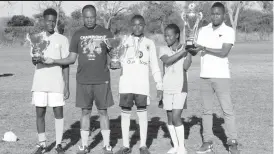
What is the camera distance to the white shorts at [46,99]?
597cm

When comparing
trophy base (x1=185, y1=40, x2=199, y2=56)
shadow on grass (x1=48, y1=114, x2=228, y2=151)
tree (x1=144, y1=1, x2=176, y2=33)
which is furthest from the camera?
tree (x1=144, y1=1, x2=176, y2=33)

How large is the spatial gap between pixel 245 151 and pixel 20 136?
3.60 meters

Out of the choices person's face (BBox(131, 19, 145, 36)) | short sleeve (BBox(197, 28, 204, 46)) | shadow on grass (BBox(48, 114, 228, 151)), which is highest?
person's face (BBox(131, 19, 145, 36))

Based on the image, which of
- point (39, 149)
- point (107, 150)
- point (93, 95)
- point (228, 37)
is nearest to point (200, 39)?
point (228, 37)

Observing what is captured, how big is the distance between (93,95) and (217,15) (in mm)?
2002

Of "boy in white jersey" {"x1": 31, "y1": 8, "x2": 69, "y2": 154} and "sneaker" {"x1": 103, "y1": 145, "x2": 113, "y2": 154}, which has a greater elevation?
"boy in white jersey" {"x1": 31, "y1": 8, "x2": 69, "y2": 154}

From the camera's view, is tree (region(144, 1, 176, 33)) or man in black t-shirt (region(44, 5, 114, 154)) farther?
tree (region(144, 1, 176, 33))

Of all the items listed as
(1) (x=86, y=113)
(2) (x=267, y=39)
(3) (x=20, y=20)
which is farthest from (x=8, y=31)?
(1) (x=86, y=113)

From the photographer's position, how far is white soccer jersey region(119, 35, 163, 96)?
605cm

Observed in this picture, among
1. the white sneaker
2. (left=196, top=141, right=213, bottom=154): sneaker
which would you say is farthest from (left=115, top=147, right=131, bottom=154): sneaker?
(left=196, top=141, right=213, bottom=154): sneaker

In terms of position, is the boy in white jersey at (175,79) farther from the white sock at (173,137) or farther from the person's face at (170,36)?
the white sock at (173,137)

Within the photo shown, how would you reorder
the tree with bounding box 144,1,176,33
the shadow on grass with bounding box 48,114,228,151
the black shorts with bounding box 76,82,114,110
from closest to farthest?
1. the black shorts with bounding box 76,82,114,110
2. the shadow on grass with bounding box 48,114,228,151
3. the tree with bounding box 144,1,176,33

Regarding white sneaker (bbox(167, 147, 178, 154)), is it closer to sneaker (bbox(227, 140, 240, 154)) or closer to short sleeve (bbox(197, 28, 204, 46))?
sneaker (bbox(227, 140, 240, 154))

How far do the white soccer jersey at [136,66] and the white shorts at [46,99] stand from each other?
87 centimetres
